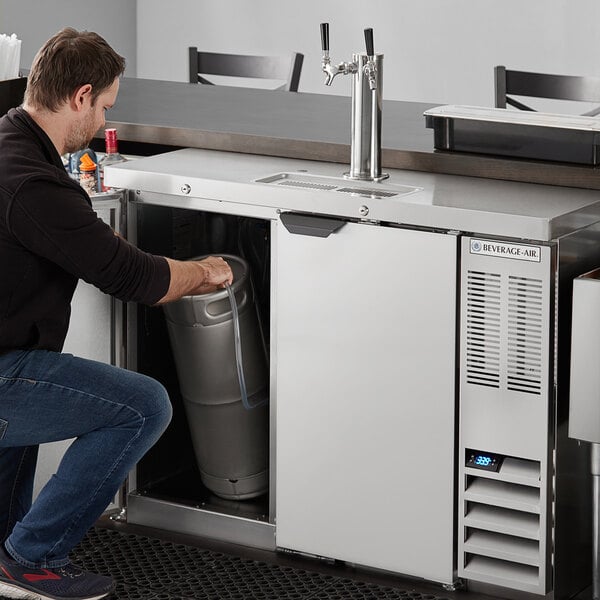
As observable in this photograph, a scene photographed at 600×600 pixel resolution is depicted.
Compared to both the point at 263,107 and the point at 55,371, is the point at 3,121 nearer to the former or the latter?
the point at 55,371

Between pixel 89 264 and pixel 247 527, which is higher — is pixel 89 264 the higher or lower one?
the higher one

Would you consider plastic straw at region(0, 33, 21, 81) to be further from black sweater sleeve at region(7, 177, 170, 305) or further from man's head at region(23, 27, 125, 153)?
black sweater sleeve at region(7, 177, 170, 305)

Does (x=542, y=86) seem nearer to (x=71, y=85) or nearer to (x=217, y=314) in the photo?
(x=217, y=314)

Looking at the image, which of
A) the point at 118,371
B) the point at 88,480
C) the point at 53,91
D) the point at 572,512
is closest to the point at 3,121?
the point at 53,91

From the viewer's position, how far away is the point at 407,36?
618cm

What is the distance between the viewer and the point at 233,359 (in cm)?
295

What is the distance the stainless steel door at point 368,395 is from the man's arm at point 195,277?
0.41 ft

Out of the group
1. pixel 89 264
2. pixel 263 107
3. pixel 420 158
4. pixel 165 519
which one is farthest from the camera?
pixel 263 107

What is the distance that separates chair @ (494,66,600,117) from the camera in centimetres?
407

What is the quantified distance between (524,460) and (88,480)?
2.84 feet

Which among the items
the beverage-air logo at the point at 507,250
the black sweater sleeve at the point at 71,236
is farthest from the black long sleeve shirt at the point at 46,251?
the beverage-air logo at the point at 507,250

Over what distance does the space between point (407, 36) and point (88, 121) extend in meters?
3.86

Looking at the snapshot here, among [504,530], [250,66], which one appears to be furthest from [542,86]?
[504,530]

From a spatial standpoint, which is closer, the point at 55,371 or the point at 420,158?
the point at 55,371
